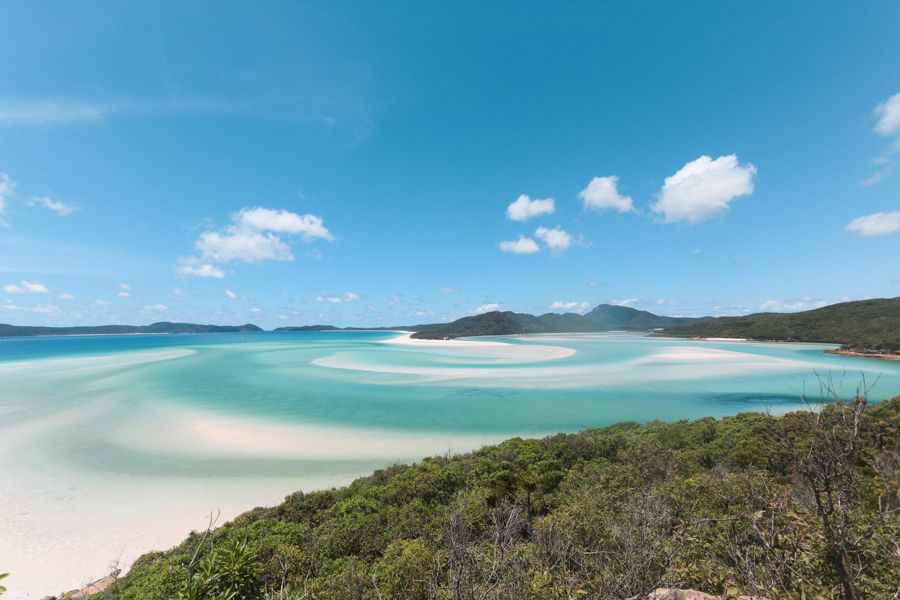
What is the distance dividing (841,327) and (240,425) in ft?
392

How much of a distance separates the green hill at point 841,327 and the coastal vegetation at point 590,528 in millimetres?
72530

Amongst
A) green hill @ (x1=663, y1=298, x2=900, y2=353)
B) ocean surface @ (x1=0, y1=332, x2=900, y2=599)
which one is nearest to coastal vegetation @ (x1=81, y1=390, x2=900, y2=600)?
ocean surface @ (x1=0, y1=332, x2=900, y2=599)

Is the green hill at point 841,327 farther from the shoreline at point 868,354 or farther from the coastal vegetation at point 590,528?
the coastal vegetation at point 590,528

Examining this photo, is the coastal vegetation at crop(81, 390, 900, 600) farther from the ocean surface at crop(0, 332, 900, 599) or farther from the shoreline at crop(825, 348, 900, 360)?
the shoreline at crop(825, 348, 900, 360)

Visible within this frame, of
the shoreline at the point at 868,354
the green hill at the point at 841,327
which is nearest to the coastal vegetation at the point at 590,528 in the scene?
Result: the shoreline at the point at 868,354

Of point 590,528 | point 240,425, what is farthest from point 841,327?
point 240,425

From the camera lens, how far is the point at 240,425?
78.3 feet

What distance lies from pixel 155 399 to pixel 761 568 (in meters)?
40.8

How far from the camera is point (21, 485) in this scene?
50.1 feet

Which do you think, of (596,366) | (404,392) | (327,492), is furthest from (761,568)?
(596,366)

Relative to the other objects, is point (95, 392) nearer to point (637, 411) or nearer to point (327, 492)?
point (327, 492)

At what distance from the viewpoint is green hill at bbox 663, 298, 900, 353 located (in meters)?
64.4

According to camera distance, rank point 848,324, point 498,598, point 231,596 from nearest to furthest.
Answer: point 231,596
point 498,598
point 848,324

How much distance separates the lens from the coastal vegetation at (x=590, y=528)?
14.4 ft
